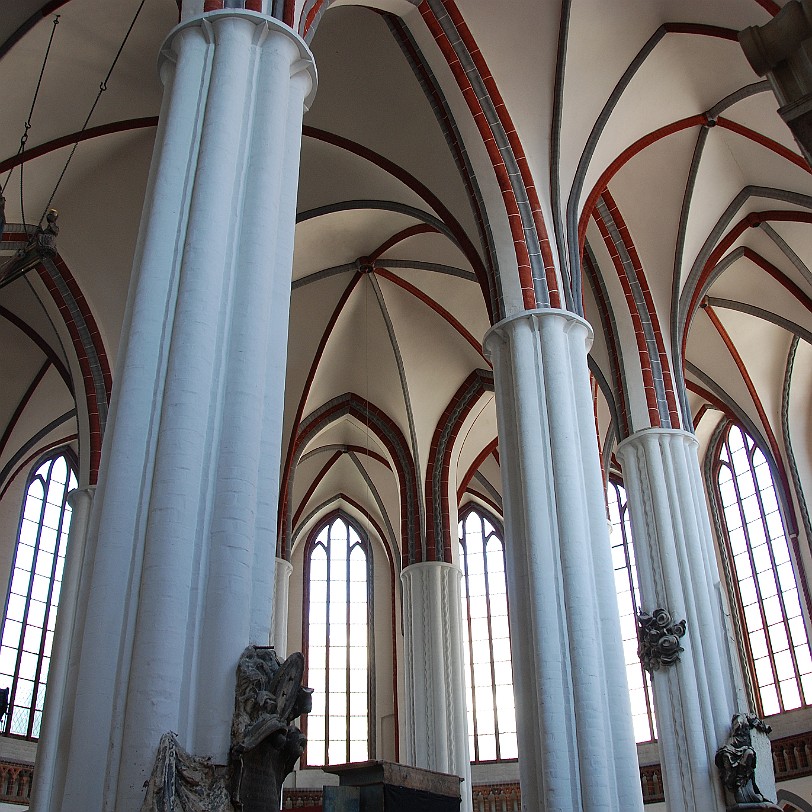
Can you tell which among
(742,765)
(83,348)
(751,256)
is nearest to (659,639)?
(742,765)

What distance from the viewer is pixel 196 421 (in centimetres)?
535

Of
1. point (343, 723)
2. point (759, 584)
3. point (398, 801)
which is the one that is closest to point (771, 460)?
point (759, 584)

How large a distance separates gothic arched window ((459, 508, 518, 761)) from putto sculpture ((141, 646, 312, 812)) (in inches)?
574

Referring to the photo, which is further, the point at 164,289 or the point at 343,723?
the point at 343,723

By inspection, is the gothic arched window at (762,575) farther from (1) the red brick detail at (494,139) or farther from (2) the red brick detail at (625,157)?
(1) the red brick detail at (494,139)

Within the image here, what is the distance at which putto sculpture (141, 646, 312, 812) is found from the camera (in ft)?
14.3

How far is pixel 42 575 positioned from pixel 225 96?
13797 millimetres

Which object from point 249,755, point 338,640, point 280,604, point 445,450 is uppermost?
point 445,450

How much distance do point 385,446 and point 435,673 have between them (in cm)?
472

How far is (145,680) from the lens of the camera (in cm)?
463

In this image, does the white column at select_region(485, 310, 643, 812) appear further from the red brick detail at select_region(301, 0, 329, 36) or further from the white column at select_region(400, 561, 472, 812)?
the white column at select_region(400, 561, 472, 812)

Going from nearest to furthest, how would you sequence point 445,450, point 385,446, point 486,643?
1. point 445,450
2. point 385,446
3. point 486,643

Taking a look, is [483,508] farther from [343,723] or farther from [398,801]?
[398,801]

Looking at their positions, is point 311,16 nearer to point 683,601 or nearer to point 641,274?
point 641,274
